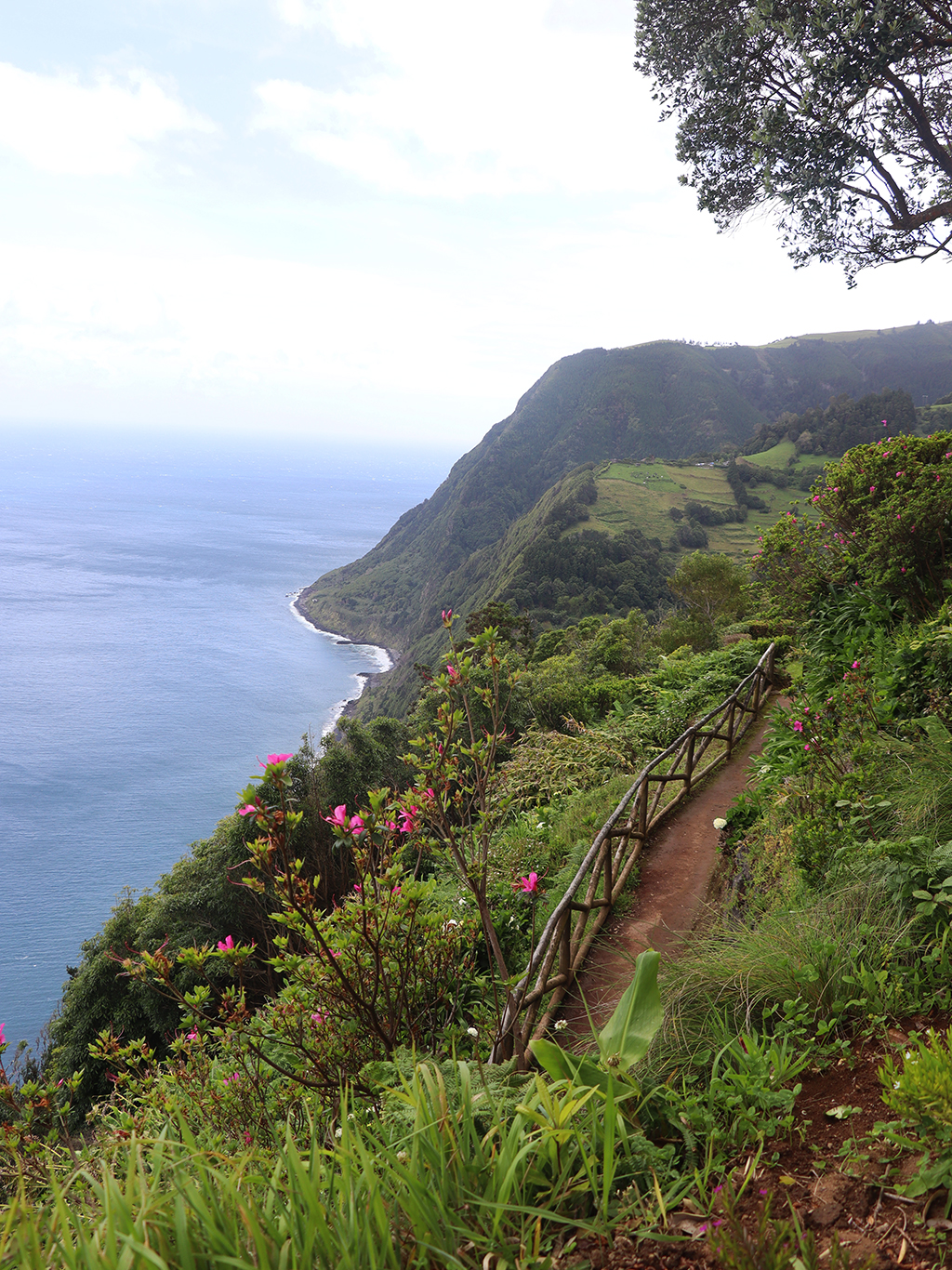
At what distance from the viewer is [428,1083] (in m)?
2.02

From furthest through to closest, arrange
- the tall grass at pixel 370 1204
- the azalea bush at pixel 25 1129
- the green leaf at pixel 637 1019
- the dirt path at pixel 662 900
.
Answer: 1. the dirt path at pixel 662 900
2. the azalea bush at pixel 25 1129
3. the green leaf at pixel 637 1019
4. the tall grass at pixel 370 1204

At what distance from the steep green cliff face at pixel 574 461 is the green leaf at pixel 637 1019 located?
214ft

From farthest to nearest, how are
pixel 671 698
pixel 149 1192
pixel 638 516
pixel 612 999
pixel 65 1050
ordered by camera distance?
pixel 638 516 → pixel 65 1050 → pixel 671 698 → pixel 612 999 → pixel 149 1192

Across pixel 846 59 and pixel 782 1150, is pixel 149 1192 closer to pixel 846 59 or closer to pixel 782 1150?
pixel 782 1150

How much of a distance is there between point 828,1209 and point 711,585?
→ 3232cm

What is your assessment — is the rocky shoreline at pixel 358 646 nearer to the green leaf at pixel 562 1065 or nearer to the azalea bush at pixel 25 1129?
the azalea bush at pixel 25 1129

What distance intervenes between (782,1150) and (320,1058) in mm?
2262

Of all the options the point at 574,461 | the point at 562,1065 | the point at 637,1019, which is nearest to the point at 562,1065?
the point at 562,1065

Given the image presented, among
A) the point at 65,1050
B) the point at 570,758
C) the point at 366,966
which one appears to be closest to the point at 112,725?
the point at 65,1050

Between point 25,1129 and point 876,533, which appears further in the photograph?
point 876,533

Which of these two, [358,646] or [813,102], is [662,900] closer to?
[813,102]

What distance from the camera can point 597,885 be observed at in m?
5.02

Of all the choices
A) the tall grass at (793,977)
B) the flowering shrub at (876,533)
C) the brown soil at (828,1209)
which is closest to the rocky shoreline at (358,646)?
the flowering shrub at (876,533)

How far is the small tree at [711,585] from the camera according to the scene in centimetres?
3164
